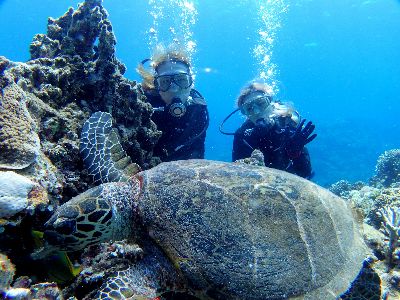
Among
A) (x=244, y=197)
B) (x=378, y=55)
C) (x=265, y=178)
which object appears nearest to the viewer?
(x=244, y=197)

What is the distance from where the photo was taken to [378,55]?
91.1 m

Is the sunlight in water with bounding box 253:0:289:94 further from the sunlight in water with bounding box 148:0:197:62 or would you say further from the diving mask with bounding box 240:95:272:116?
the diving mask with bounding box 240:95:272:116

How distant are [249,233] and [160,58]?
4.83m

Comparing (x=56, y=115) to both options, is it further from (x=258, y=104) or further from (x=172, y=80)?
(x=258, y=104)

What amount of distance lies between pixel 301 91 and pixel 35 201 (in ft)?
367

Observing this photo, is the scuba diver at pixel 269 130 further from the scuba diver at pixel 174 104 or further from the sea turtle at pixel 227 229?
the sea turtle at pixel 227 229

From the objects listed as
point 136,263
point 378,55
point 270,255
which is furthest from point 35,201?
point 378,55

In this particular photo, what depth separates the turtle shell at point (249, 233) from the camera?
219cm

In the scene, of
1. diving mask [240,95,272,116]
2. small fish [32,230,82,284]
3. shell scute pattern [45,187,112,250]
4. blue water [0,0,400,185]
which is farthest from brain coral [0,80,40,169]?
blue water [0,0,400,185]

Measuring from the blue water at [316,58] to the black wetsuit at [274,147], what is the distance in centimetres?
2099

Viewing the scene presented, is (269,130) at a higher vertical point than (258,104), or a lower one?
lower

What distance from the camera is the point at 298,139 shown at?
5465 mm

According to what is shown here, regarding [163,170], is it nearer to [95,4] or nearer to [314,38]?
[95,4]

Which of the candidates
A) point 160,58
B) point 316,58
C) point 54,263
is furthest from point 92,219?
point 316,58
